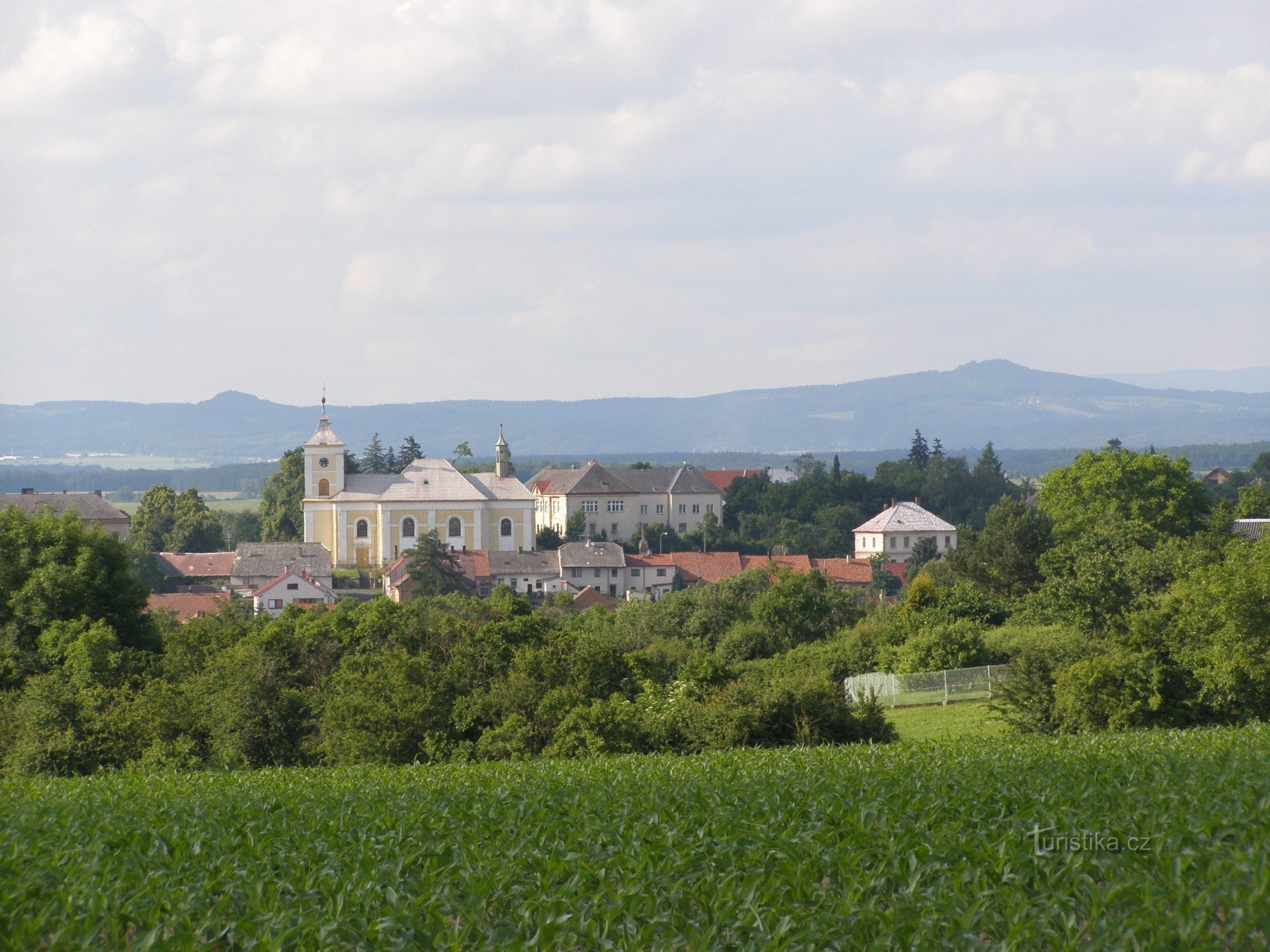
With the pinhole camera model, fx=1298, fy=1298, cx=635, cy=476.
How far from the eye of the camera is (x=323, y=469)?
357ft

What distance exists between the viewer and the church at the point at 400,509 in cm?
10731

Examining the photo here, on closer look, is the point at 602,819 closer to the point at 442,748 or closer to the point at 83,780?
the point at 83,780

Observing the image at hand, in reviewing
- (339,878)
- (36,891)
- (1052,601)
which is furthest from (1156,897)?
(1052,601)

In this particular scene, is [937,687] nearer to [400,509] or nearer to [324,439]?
[400,509]

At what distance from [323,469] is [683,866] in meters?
104

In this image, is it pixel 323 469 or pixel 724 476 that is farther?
pixel 724 476

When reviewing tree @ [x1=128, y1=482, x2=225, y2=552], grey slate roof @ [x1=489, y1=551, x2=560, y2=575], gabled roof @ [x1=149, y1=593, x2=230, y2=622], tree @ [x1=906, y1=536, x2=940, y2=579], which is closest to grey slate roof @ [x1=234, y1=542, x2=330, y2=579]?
grey slate roof @ [x1=489, y1=551, x2=560, y2=575]

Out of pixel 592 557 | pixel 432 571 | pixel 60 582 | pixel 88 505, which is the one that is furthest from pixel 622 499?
pixel 60 582

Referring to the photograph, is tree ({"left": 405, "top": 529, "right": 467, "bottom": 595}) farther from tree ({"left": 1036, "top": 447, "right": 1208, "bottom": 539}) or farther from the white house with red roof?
tree ({"left": 1036, "top": 447, "right": 1208, "bottom": 539})

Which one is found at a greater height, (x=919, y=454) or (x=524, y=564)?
(x=919, y=454)

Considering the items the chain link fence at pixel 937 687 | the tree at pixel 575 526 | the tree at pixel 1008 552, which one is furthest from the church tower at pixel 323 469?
the chain link fence at pixel 937 687

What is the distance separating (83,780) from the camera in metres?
17.1

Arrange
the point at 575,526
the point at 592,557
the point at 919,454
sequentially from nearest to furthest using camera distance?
the point at 592,557 → the point at 575,526 → the point at 919,454

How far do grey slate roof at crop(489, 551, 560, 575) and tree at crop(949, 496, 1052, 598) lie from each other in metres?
46.1
